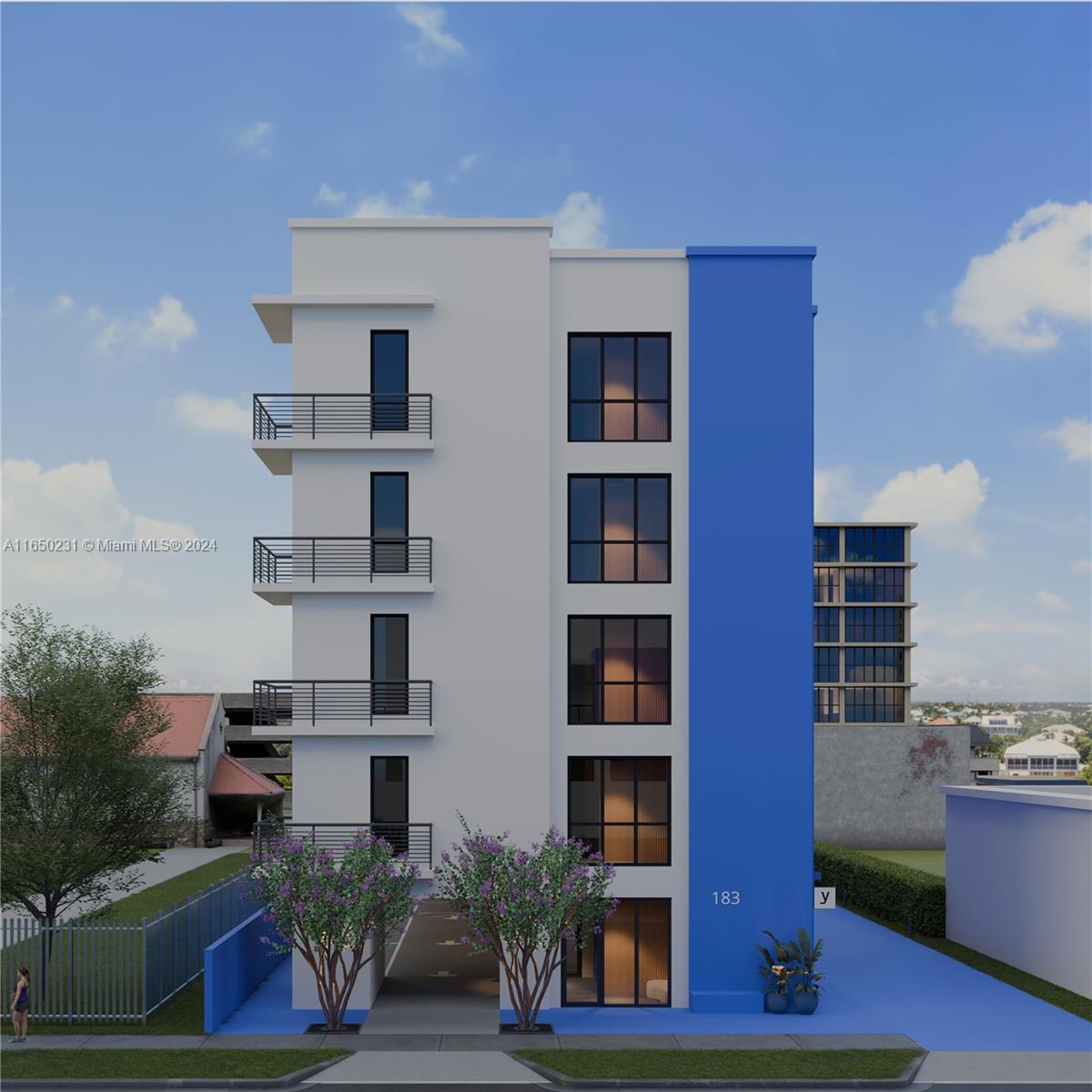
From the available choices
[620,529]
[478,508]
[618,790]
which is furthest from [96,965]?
[620,529]

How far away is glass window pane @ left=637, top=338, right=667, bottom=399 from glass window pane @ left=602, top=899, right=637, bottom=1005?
10.3 meters

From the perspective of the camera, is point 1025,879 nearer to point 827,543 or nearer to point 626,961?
point 626,961

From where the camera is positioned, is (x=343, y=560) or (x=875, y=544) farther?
(x=875, y=544)

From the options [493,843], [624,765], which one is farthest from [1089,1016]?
[493,843]

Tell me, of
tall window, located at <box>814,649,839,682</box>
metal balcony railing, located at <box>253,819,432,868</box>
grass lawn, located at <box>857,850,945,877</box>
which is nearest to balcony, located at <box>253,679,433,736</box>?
metal balcony railing, located at <box>253,819,432,868</box>

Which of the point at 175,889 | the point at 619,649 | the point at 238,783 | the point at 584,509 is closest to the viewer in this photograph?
the point at 619,649

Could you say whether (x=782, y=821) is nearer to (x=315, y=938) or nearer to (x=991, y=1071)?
(x=991, y=1071)

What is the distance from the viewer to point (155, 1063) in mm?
17938

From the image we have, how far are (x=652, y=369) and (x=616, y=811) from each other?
357 inches

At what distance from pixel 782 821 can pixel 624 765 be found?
3.33 m

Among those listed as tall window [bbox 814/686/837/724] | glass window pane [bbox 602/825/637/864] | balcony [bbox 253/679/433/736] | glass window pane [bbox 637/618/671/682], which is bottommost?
tall window [bbox 814/686/837/724]

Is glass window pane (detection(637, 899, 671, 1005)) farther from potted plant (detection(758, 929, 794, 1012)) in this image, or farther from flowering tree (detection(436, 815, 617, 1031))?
potted plant (detection(758, 929, 794, 1012))

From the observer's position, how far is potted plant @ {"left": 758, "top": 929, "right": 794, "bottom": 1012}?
69.9 feet

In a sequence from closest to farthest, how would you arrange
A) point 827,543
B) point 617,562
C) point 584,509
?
1. point 617,562
2. point 584,509
3. point 827,543
